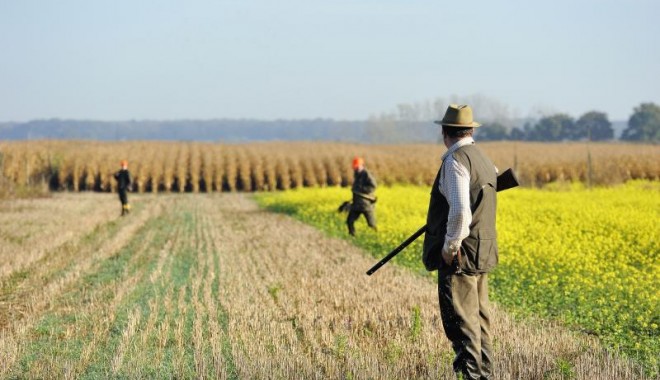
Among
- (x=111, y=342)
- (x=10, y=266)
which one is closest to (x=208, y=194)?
(x=10, y=266)

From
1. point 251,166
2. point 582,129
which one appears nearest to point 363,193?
point 251,166

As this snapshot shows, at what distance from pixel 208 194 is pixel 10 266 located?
28741 mm

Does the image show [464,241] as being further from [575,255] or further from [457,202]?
[575,255]

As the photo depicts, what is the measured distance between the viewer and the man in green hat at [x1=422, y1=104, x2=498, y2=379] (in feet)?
21.6

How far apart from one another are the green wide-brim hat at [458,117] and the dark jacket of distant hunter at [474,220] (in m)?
0.19

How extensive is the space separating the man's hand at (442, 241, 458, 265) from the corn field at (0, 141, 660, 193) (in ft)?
124

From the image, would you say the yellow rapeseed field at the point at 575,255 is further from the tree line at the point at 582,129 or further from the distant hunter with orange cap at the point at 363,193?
the tree line at the point at 582,129

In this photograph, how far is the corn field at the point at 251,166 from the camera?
145 ft

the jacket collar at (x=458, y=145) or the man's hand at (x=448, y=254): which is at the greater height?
the jacket collar at (x=458, y=145)

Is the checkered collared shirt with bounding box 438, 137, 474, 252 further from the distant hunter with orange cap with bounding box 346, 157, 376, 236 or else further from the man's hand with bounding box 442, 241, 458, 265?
the distant hunter with orange cap with bounding box 346, 157, 376, 236

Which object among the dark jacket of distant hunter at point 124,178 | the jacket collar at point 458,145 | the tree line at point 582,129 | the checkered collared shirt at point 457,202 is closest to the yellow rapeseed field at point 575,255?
the checkered collared shirt at point 457,202

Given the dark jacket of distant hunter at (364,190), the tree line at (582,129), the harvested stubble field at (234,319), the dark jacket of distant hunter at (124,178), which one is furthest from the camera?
the tree line at (582,129)

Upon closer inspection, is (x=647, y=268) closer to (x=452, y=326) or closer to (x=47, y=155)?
(x=452, y=326)

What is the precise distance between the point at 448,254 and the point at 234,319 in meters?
4.17
